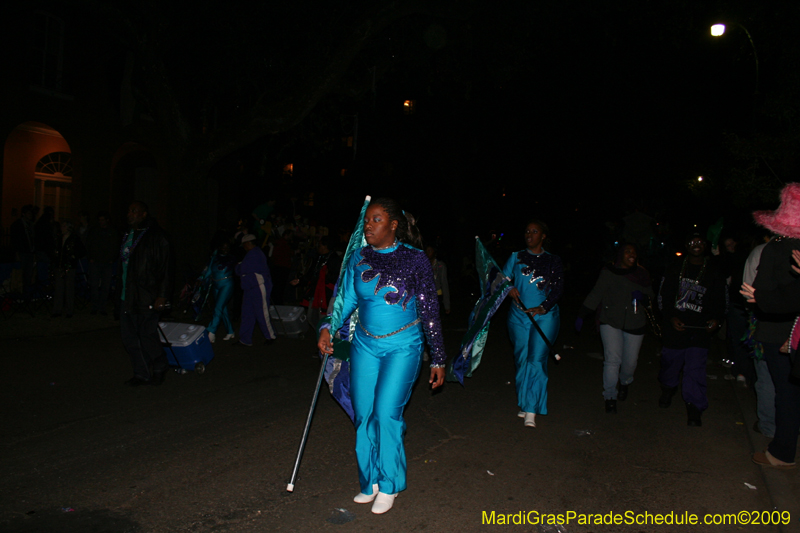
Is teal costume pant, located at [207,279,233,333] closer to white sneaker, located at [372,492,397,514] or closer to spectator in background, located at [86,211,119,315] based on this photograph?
spectator in background, located at [86,211,119,315]

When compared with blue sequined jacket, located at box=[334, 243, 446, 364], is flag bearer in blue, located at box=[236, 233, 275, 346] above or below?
below

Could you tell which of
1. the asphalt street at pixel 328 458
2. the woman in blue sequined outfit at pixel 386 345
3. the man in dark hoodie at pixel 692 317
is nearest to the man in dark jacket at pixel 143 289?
the asphalt street at pixel 328 458

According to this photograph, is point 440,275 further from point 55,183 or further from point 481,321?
point 55,183

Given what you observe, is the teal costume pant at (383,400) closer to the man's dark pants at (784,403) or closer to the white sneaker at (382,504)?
the white sneaker at (382,504)

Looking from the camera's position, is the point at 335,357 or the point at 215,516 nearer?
the point at 215,516

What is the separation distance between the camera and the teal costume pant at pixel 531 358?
6039 millimetres

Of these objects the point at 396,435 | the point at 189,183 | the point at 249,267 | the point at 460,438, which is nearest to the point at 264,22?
the point at 189,183

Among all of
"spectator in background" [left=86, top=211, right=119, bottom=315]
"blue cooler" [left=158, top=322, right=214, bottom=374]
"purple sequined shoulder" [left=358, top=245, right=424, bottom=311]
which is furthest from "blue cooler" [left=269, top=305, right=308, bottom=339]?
"purple sequined shoulder" [left=358, top=245, right=424, bottom=311]

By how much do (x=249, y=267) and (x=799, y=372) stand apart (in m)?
7.34

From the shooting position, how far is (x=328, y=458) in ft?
16.4

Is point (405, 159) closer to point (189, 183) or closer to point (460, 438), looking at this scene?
point (189, 183)

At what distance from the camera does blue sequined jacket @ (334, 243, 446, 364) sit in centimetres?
395

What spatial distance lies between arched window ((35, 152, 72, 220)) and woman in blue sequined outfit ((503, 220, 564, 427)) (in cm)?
1650

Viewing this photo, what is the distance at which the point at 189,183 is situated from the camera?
543 inches
